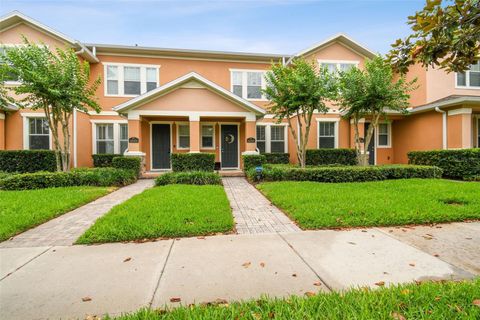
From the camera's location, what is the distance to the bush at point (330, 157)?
1349 centimetres

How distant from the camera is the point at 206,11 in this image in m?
9.20

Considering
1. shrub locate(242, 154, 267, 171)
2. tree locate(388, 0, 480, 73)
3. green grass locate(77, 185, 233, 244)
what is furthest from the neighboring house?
tree locate(388, 0, 480, 73)

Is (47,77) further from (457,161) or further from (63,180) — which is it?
(457,161)

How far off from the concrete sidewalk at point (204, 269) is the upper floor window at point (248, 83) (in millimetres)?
12563

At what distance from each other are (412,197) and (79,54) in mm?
16901

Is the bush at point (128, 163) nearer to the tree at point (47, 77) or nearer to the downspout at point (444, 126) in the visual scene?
the tree at point (47, 77)

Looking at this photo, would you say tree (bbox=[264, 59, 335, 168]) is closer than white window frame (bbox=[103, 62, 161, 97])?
Yes

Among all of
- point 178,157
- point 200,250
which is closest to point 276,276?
point 200,250

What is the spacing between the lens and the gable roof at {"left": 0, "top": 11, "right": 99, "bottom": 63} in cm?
1254

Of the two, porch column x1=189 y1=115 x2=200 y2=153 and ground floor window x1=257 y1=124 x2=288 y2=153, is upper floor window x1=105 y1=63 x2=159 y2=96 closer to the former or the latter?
porch column x1=189 y1=115 x2=200 y2=153

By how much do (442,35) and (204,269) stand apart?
13.1 ft

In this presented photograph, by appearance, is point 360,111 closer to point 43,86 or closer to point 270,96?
point 270,96

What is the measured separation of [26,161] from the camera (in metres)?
11.2

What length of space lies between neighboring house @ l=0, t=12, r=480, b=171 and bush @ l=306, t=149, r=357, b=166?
116 cm
